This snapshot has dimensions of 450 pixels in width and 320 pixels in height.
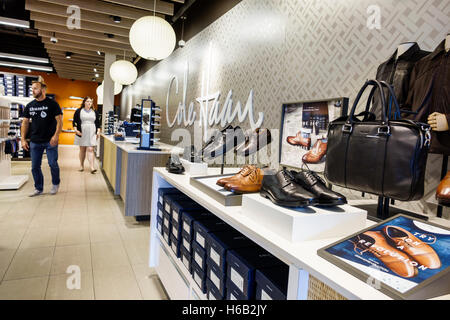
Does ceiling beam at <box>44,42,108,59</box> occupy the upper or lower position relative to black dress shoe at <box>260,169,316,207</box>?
upper

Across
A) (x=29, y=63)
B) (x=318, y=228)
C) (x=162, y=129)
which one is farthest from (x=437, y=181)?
(x=29, y=63)

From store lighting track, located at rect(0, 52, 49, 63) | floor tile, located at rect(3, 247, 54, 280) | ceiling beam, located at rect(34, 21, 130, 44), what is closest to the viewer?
floor tile, located at rect(3, 247, 54, 280)

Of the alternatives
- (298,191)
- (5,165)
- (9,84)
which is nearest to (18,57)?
(9,84)

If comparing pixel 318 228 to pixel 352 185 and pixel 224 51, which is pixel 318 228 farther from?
pixel 224 51

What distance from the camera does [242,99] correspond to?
2893 mm

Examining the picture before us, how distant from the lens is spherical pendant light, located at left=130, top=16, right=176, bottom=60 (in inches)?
134

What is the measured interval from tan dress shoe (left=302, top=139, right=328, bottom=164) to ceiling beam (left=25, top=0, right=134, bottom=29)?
4967mm

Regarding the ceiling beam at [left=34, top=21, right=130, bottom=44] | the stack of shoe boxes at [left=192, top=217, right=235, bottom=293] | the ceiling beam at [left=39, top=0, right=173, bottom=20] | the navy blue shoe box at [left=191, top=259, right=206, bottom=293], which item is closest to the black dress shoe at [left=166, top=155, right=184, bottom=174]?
the stack of shoe boxes at [left=192, top=217, right=235, bottom=293]

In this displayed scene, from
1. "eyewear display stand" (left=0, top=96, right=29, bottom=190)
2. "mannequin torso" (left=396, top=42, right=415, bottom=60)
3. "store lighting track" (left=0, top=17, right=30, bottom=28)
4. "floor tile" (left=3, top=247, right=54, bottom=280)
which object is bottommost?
"floor tile" (left=3, top=247, right=54, bottom=280)

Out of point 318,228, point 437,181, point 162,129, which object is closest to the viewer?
point 318,228

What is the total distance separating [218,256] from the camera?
1349mm

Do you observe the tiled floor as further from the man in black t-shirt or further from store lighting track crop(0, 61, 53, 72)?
store lighting track crop(0, 61, 53, 72)
